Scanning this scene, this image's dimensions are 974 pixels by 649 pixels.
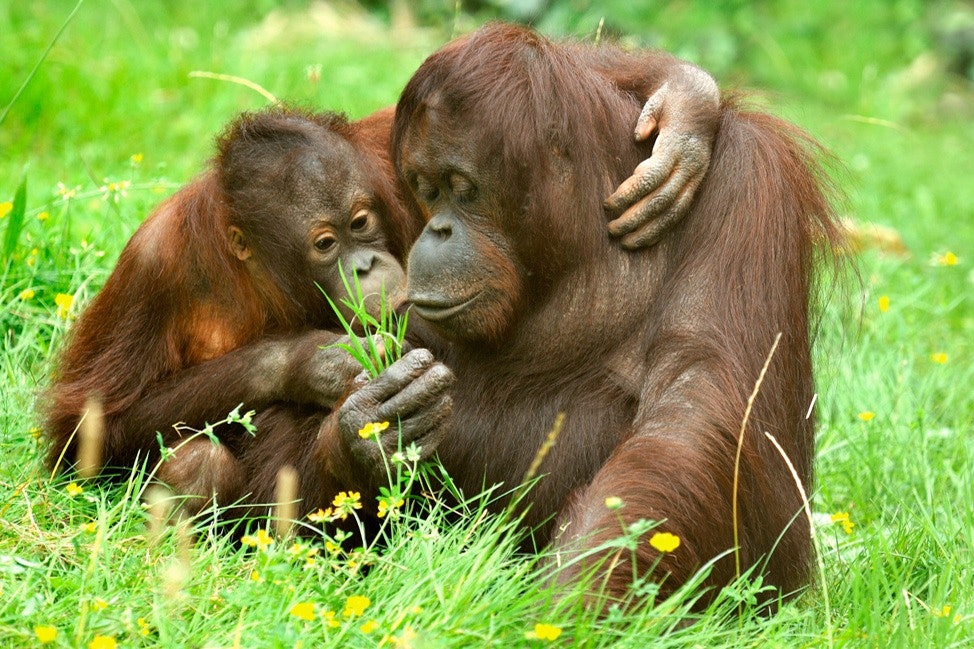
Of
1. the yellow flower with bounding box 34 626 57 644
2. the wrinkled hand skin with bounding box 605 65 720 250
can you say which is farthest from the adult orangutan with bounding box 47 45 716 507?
the yellow flower with bounding box 34 626 57 644

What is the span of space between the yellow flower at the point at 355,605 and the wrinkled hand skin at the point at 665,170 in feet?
4.00

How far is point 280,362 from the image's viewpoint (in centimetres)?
393

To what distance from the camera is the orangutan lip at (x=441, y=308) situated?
343 centimetres

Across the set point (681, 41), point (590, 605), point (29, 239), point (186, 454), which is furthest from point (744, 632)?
point (681, 41)

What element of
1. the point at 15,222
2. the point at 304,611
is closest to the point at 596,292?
the point at 304,611

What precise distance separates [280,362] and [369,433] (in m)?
0.73

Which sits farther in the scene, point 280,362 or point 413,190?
point 280,362

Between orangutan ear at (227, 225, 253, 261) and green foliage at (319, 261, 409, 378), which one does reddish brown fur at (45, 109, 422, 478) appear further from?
green foliage at (319, 261, 409, 378)

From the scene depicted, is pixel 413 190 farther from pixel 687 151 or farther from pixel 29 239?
pixel 29 239

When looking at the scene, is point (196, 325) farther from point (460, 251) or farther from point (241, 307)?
point (460, 251)

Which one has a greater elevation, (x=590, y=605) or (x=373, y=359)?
(x=373, y=359)

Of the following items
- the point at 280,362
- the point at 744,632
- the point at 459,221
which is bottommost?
the point at 744,632

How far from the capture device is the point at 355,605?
2.79 m

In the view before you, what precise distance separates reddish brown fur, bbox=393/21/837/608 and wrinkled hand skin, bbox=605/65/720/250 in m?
0.05
